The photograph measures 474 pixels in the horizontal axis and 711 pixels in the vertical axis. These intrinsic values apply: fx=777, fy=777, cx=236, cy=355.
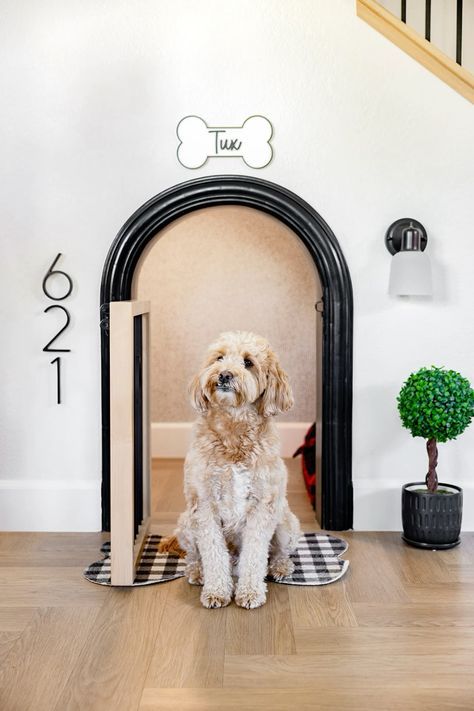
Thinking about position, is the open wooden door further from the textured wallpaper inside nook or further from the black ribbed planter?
the textured wallpaper inside nook

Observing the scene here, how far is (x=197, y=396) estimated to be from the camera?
10.6ft

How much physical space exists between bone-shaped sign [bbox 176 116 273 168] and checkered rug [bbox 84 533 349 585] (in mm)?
2034

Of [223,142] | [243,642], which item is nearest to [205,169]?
[223,142]

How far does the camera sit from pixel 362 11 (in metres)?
4.07

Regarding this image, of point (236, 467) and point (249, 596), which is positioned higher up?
point (236, 467)

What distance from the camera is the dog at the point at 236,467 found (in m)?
3.20

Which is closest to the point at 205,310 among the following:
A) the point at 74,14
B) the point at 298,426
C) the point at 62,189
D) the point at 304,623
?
the point at 298,426

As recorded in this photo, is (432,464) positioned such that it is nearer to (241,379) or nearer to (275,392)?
(275,392)

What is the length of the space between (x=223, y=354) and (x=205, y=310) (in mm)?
2973

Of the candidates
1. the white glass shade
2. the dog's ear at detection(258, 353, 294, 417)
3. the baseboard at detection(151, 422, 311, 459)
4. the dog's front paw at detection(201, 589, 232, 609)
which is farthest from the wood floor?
the baseboard at detection(151, 422, 311, 459)

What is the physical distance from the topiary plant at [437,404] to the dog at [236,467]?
875 mm

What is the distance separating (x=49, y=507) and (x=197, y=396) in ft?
4.90

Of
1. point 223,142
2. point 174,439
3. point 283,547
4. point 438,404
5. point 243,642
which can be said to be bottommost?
point 243,642

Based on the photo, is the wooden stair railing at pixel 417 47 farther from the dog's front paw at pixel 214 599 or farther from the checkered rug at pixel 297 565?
the dog's front paw at pixel 214 599
